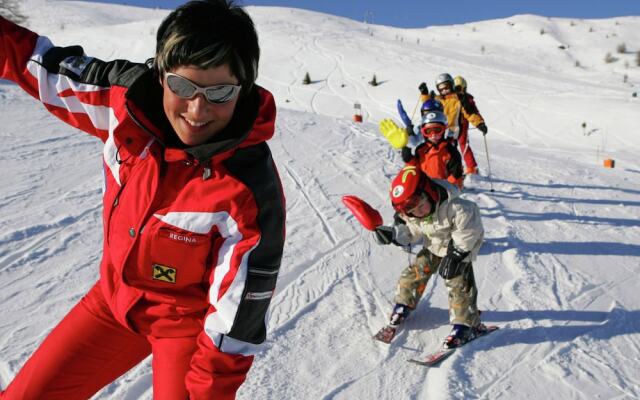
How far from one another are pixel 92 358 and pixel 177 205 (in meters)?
0.72

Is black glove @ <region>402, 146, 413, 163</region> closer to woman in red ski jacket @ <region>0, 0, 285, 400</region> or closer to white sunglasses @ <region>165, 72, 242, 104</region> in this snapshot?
woman in red ski jacket @ <region>0, 0, 285, 400</region>

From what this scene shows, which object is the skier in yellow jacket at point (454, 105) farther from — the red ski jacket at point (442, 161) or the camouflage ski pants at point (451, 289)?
the camouflage ski pants at point (451, 289)

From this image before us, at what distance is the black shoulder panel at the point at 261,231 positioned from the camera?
1.59 m

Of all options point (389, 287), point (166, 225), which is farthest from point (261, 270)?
point (389, 287)

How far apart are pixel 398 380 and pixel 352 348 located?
0.43 metres

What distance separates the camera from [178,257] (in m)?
1.70

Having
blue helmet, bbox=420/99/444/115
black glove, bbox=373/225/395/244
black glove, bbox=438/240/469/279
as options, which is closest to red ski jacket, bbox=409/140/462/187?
blue helmet, bbox=420/99/444/115

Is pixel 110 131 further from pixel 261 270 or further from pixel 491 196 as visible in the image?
pixel 491 196

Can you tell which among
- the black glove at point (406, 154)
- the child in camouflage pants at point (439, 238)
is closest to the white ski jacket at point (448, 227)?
the child in camouflage pants at point (439, 238)

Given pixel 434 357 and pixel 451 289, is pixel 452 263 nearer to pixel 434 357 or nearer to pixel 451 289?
pixel 451 289

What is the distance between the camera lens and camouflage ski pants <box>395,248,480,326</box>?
3729mm

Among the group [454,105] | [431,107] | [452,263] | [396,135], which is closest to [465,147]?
[454,105]

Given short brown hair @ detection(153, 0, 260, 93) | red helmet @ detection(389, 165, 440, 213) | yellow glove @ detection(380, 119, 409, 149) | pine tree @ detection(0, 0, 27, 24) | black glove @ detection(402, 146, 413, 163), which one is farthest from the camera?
pine tree @ detection(0, 0, 27, 24)

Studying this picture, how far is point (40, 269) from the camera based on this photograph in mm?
4312
